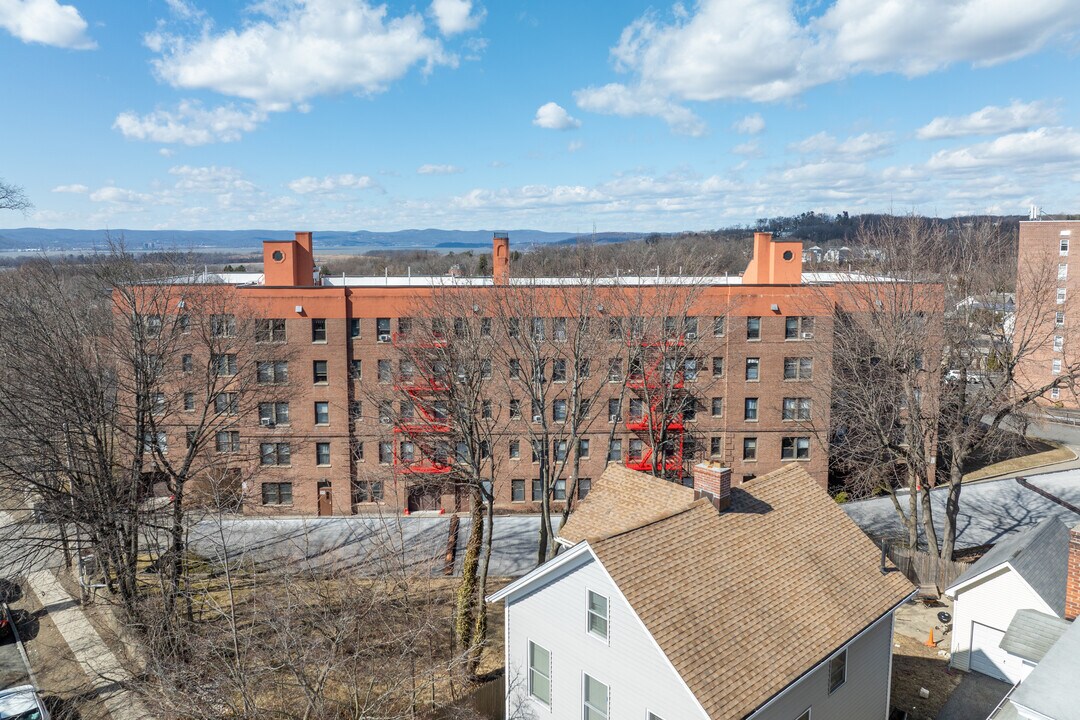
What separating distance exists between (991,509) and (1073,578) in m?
22.5

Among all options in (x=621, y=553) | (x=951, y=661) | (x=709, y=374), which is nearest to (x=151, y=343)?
(x=621, y=553)

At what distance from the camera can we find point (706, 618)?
15.3 meters

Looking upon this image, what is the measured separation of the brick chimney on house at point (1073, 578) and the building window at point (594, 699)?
1302cm

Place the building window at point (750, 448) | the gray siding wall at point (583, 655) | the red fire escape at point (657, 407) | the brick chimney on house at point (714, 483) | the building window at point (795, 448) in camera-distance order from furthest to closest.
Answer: the building window at point (795, 448)
the building window at point (750, 448)
the red fire escape at point (657, 407)
the brick chimney on house at point (714, 483)
the gray siding wall at point (583, 655)

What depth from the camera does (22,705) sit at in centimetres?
2125

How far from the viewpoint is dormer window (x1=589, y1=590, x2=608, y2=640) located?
16.4 meters

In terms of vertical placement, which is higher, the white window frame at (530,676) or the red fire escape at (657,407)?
the red fire escape at (657,407)

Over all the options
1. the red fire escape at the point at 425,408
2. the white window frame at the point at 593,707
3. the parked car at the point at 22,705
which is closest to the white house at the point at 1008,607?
the white window frame at the point at 593,707

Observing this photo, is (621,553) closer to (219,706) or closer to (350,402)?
(219,706)

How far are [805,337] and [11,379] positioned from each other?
38.3 meters

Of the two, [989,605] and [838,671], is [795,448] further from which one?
[838,671]

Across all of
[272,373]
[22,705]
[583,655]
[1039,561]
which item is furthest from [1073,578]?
[272,373]

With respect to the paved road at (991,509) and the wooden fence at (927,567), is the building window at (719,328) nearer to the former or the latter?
the paved road at (991,509)

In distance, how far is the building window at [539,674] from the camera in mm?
18297
